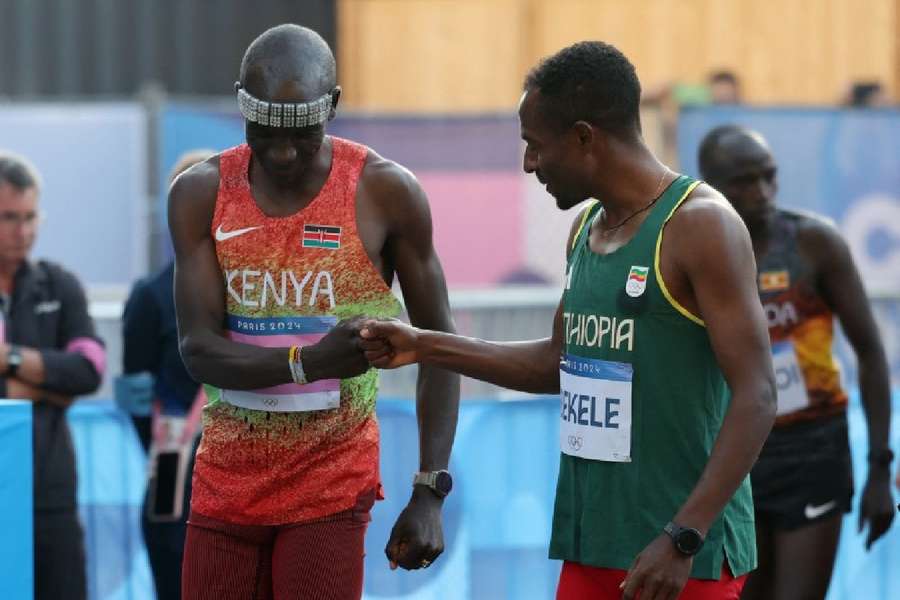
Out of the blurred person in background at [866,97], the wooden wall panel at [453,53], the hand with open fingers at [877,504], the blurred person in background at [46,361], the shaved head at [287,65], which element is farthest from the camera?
the wooden wall panel at [453,53]

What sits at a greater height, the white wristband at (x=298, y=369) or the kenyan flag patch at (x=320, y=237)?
the kenyan flag patch at (x=320, y=237)

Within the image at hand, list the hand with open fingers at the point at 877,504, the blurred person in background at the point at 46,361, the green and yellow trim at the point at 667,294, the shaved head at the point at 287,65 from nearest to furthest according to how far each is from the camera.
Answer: the green and yellow trim at the point at 667,294 < the shaved head at the point at 287,65 < the hand with open fingers at the point at 877,504 < the blurred person in background at the point at 46,361

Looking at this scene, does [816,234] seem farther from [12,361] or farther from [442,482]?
[12,361]

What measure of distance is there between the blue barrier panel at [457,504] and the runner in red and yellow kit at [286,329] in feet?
7.80

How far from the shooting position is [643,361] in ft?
11.2

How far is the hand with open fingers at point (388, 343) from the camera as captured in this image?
3.74 metres

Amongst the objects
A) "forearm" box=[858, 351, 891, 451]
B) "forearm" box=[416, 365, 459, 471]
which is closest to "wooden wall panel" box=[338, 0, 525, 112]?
"forearm" box=[858, 351, 891, 451]

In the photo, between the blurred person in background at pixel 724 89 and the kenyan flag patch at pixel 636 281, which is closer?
the kenyan flag patch at pixel 636 281

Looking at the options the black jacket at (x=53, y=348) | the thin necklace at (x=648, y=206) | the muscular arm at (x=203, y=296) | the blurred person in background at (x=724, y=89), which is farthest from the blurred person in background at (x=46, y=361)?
the blurred person in background at (x=724, y=89)

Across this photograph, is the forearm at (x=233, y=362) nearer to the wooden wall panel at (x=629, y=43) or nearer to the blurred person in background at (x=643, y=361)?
the blurred person in background at (x=643, y=361)

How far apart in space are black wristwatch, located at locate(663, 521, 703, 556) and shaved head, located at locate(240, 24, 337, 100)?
1.39m

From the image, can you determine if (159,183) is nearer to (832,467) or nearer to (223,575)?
(832,467)

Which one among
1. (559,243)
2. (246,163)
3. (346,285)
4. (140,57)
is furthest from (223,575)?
(140,57)

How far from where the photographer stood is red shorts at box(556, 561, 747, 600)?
3.42 metres
